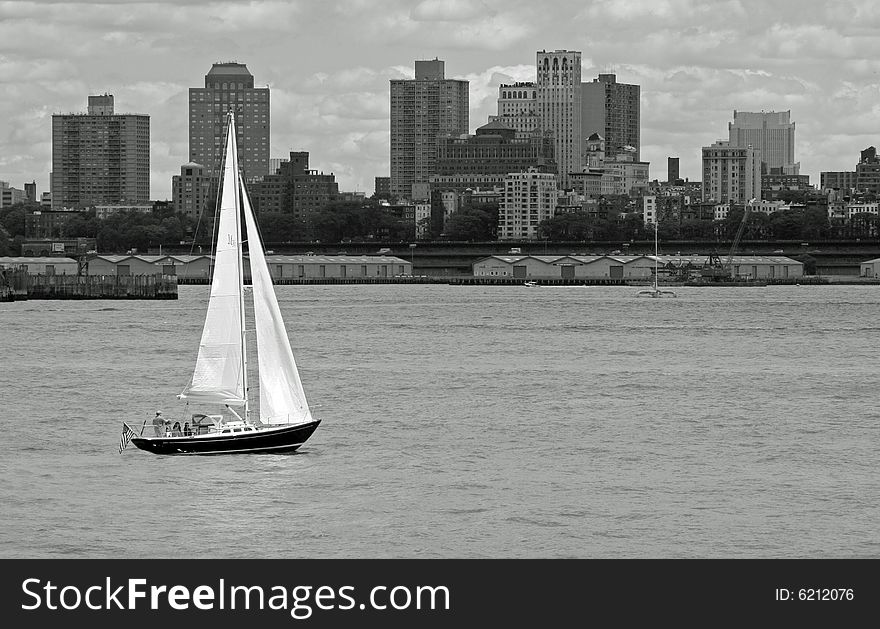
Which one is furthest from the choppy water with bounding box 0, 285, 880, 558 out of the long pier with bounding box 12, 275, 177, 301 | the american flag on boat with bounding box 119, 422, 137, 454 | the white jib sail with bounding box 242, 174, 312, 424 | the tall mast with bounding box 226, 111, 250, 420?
the long pier with bounding box 12, 275, 177, 301

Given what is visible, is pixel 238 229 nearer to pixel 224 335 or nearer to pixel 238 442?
pixel 224 335

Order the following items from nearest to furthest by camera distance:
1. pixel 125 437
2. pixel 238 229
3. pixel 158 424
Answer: pixel 238 229, pixel 158 424, pixel 125 437

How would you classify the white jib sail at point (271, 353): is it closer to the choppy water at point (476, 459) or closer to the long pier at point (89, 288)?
the choppy water at point (476, 459)

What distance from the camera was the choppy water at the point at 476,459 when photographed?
30516 mm

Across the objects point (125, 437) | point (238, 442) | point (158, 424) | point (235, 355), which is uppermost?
point (235, 355)

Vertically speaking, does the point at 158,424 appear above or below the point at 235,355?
below

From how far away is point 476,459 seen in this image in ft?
131

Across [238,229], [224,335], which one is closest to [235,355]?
[224,335]

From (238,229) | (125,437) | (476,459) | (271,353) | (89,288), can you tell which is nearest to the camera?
(238,229)

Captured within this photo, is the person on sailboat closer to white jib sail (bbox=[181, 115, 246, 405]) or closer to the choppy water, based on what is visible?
the choppy water

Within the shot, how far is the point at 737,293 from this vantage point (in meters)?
180

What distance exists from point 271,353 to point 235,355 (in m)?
0.76
